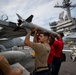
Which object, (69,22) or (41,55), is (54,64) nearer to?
(41,55)

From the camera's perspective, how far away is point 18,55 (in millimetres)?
10234

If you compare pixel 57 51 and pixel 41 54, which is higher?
pixel 41 54

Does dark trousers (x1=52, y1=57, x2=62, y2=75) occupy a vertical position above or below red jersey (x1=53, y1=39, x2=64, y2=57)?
below

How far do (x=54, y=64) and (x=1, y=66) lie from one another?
509 centimetres

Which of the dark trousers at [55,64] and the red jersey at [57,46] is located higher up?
the red jersey at [57,46]

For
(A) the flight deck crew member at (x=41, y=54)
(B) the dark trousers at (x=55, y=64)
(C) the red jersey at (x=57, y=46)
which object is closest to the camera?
(A) the flight deck crew member at (x=41, y=54)

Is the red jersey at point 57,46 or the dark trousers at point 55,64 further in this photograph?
the dark trousers at point 55,64

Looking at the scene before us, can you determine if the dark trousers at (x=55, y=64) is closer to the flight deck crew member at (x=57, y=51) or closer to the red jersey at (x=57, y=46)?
the flight deck crew member at (x=57, y=51)

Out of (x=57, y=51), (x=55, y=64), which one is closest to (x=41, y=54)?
(x=57, y=51)

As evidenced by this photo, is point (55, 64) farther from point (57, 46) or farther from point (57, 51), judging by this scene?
point (57, 46)

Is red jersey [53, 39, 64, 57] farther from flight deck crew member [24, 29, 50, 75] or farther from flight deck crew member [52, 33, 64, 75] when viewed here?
flight deck crew member [24, 29, 50, 75]

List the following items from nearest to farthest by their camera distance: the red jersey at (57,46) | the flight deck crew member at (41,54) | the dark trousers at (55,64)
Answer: the flight deck crew member at (41,54)
the red jersey at (57,46)
the dark trousers at (55,64)

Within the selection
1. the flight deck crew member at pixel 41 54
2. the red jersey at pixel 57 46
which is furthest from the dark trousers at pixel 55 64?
the flight deck crew member at pixel 41 54

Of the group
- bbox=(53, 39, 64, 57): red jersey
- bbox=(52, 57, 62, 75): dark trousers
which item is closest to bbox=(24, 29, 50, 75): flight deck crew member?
bbox=(53, 39, 64, 57): red jersey
